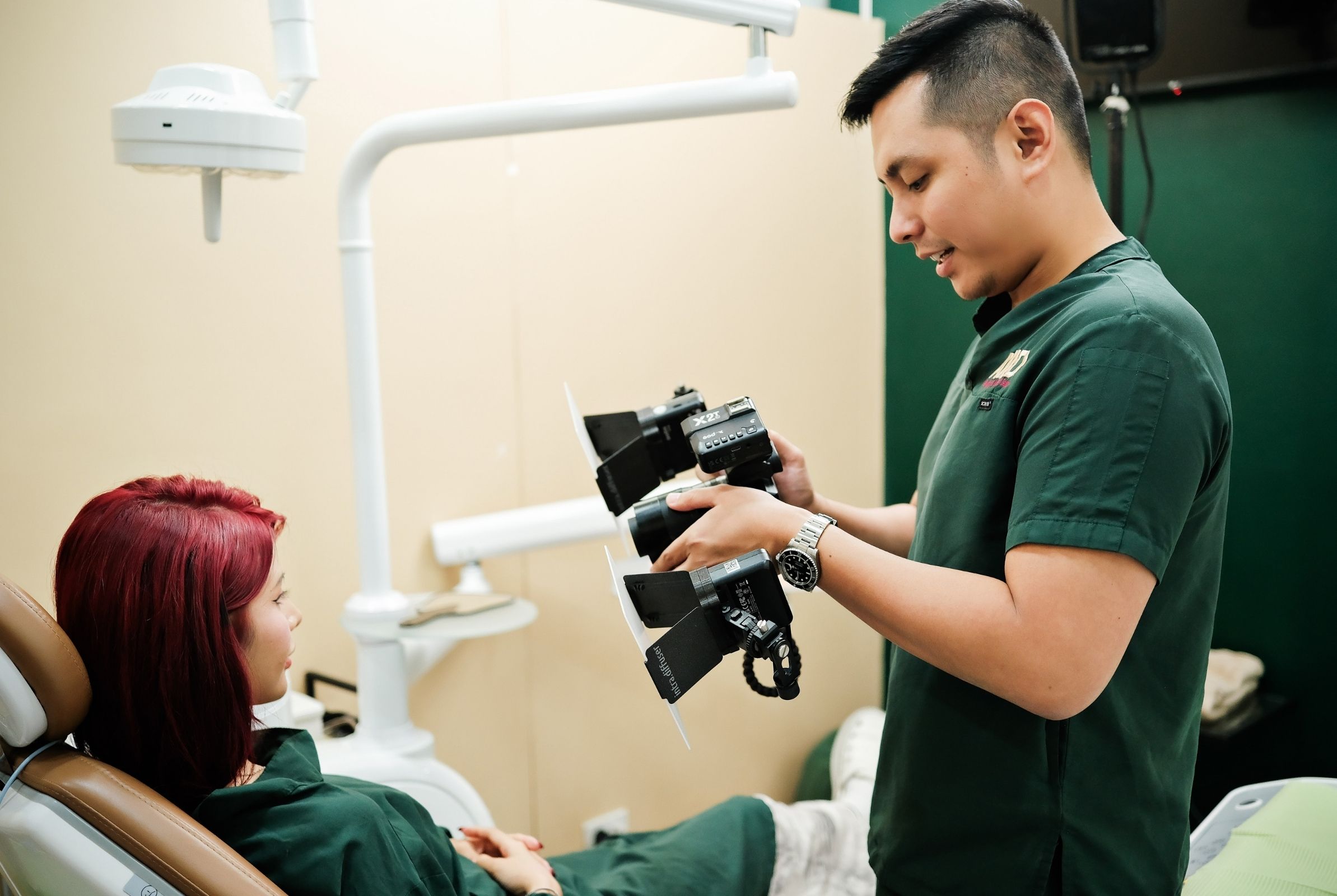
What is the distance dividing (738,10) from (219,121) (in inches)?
24.1

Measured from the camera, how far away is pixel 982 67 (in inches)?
41.4

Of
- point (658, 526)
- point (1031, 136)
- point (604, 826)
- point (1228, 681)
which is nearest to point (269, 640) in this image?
point (658, 526)

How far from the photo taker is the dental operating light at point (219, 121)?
122 centimetres

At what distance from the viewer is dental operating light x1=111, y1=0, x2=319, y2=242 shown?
1222mm

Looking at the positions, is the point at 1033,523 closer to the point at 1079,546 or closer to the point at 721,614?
the point at 1079,546

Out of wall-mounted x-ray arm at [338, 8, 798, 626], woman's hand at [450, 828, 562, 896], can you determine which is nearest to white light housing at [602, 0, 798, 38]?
wall-mounted x-ray arm at [338, 8, 798, 626]

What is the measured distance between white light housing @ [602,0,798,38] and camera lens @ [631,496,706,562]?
1.88 ft

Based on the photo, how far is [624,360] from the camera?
2.42m

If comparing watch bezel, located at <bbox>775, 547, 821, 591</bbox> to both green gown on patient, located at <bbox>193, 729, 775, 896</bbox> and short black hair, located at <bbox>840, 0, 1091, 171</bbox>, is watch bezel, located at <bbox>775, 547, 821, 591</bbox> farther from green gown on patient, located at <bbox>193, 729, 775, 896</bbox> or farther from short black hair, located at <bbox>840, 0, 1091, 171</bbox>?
green gown on patient, located at <bbox>193, 729, 775, 896</bbox>

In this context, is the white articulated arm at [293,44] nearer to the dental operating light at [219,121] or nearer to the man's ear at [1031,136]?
the dental operating light at [219,121]

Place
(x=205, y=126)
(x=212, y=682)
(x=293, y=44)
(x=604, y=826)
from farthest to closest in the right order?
1. (x=604, y=826)
2. (x=293, y=44)
3. (x=205, y=126)
4. (x=212, y=682)

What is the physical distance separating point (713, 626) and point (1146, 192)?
1891 mm

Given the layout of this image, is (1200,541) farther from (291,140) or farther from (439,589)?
(439,589)

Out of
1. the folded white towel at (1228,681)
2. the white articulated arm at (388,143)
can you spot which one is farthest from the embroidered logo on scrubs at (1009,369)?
the folded white towel at (1228,681)
